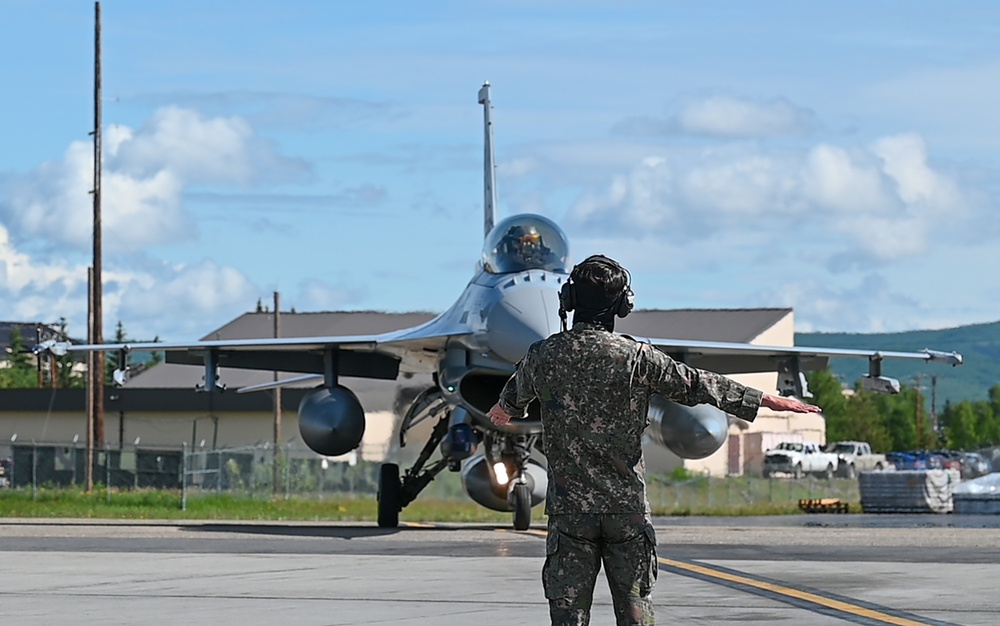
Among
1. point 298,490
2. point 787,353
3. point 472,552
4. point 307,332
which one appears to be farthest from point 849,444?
point 472,552

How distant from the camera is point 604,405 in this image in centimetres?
640

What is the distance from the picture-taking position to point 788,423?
268ft

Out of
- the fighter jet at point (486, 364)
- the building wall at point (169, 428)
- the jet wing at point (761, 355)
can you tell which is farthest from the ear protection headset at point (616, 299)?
the building wall at point (169, 428)

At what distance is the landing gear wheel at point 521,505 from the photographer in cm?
2109

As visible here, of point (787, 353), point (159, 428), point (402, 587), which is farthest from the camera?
point (159, 428)

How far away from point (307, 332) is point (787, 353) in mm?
57465

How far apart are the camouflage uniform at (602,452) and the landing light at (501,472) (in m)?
15.3

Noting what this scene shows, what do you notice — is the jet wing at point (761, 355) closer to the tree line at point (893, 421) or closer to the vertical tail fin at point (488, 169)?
the vertical tail fin at point (488, 169)

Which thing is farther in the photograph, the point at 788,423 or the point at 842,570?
the point at 788,423

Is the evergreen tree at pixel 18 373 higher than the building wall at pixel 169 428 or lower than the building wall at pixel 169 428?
higher

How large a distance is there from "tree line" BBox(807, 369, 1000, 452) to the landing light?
6576 cm

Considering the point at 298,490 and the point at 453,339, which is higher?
the point at 453,339

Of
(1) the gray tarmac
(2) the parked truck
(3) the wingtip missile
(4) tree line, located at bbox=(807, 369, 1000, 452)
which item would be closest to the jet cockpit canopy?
(1) the gray tarmac

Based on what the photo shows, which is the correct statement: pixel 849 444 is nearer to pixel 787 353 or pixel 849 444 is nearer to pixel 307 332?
→ pixel 307 332
